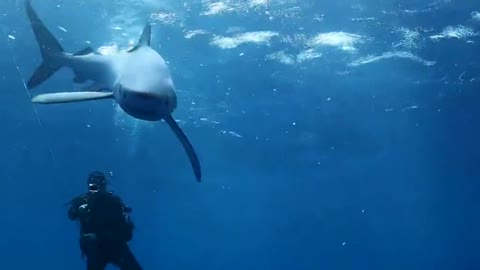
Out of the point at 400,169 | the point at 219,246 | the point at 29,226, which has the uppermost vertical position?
the point at 400,169

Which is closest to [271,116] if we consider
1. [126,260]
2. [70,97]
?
[126,260]

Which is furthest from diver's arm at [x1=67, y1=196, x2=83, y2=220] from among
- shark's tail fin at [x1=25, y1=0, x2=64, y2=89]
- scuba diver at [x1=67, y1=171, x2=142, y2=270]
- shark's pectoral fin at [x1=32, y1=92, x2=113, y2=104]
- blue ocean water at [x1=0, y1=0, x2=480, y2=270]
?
blue ocean water at [x1=0, y1=0, x2=480, y2=270]

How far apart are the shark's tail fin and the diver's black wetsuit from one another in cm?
333

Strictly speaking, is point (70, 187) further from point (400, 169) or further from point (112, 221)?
point (112, 221)

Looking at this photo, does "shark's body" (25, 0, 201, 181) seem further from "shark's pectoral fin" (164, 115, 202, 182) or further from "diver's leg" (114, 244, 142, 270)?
"diver's leg" (114, 244, 142, 270)

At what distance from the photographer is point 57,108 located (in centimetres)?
2659

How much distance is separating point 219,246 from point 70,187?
206 feet

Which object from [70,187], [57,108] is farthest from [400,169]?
[70,187]

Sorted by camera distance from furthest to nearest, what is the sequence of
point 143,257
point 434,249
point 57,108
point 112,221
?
1. point 143,257
2. point 434,249
3. point 57,108
4. point 112,221

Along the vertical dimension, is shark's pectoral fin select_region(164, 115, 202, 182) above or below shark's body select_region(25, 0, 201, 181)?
below

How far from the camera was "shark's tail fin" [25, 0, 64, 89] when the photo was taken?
5.35m

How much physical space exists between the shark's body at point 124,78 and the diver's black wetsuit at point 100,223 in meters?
3.40

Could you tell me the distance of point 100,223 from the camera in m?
8.39

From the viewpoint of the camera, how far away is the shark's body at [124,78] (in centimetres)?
336
